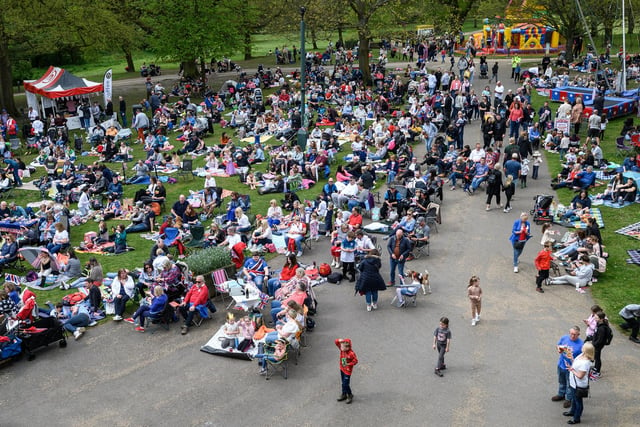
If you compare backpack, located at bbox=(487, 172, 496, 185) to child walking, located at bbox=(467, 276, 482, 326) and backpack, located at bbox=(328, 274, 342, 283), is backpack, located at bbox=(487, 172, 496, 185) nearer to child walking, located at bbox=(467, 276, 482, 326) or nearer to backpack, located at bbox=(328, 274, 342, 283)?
backpack, located at bbox=(328, 274, 342, 283)

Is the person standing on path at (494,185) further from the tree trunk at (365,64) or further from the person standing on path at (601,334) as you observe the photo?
the tree trunk at (365,64)

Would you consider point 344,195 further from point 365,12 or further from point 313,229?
point 365,12

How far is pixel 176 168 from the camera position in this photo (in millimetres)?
27562

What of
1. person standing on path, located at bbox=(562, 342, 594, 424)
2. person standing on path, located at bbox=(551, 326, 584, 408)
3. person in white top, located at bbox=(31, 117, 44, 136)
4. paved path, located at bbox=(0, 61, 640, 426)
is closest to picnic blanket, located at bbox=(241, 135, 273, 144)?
person in white top, located at bbox=(31, 117, 44, 136)

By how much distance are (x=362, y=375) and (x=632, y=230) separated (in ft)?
34.1

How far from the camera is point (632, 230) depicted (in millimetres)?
18516

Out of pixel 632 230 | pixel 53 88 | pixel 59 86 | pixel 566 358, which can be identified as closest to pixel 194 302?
pixel 566 358

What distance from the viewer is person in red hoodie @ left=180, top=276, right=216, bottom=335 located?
14.5 meters

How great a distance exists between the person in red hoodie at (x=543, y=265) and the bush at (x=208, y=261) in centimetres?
742

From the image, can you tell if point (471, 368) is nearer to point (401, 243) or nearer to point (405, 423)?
point (405, 423)

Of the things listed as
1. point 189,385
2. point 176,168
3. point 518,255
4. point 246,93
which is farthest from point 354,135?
point 189,385

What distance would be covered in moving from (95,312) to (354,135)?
667 inches

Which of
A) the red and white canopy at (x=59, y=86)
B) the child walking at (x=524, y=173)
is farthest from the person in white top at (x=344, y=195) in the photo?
the red and white canopy at (x=59, y=86)

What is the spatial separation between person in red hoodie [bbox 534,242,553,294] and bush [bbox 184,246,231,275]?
7425 millimetres
